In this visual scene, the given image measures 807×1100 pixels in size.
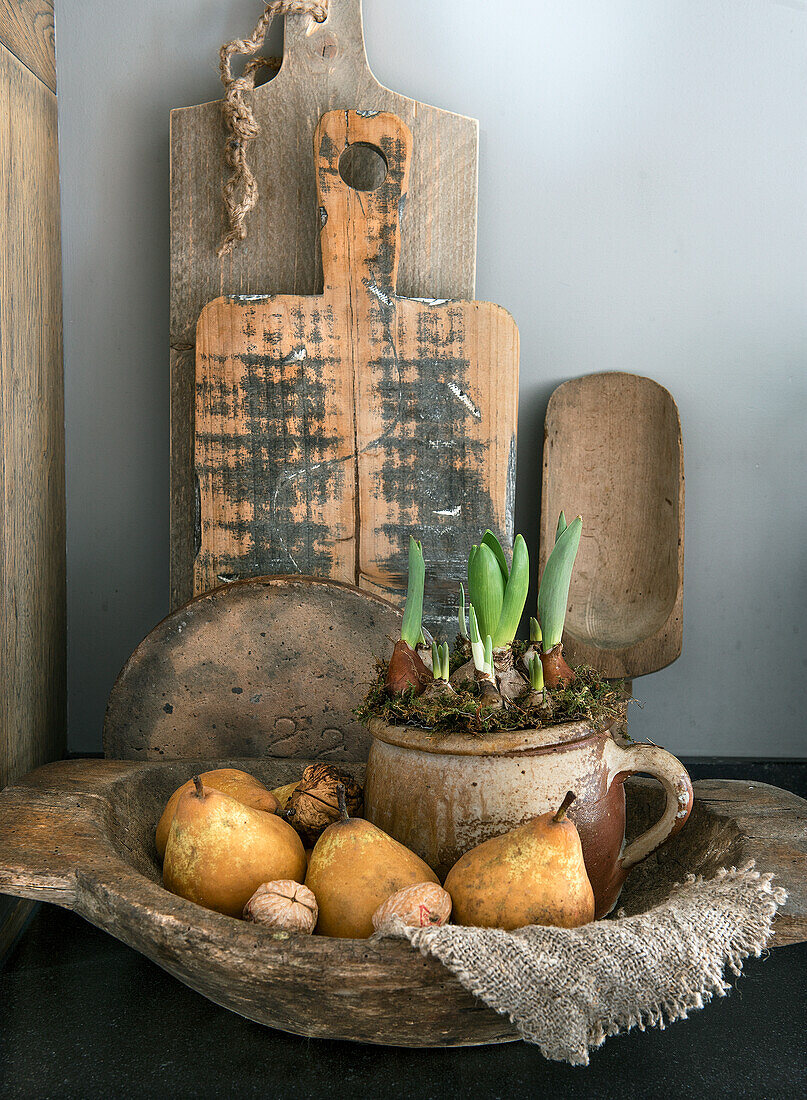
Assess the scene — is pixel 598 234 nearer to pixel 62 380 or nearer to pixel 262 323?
pixel 262 323

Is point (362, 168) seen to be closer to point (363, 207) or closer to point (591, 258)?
point (363, 207)

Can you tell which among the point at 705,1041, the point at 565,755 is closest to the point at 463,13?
the point at 565,755

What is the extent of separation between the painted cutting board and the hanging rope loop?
8 cm

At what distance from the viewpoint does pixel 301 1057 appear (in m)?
0.48

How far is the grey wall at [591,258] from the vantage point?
0.91m

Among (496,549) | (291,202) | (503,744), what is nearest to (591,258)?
(291,202)

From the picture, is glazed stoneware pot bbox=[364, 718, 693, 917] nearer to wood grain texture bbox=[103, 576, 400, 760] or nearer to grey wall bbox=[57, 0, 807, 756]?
wood grain texture bbox=[103, 576, 400, 760]

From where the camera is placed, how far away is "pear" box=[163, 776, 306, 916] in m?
0.45

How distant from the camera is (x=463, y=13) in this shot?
2.97ft

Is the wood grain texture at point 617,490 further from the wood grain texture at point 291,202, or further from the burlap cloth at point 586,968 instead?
the burlap cloth at point 586,968

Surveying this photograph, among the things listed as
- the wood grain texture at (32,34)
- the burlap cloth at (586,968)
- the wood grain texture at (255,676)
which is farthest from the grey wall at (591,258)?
the burlap cloth at (586,968)

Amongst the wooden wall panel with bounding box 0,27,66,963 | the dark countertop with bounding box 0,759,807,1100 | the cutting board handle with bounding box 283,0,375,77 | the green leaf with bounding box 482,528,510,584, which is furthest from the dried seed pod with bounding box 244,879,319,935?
the cutting board handle with bounding box 283,0,375,77

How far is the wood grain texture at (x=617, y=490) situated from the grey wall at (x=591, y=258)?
1.2 inches

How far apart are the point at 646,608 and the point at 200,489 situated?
515 mm
